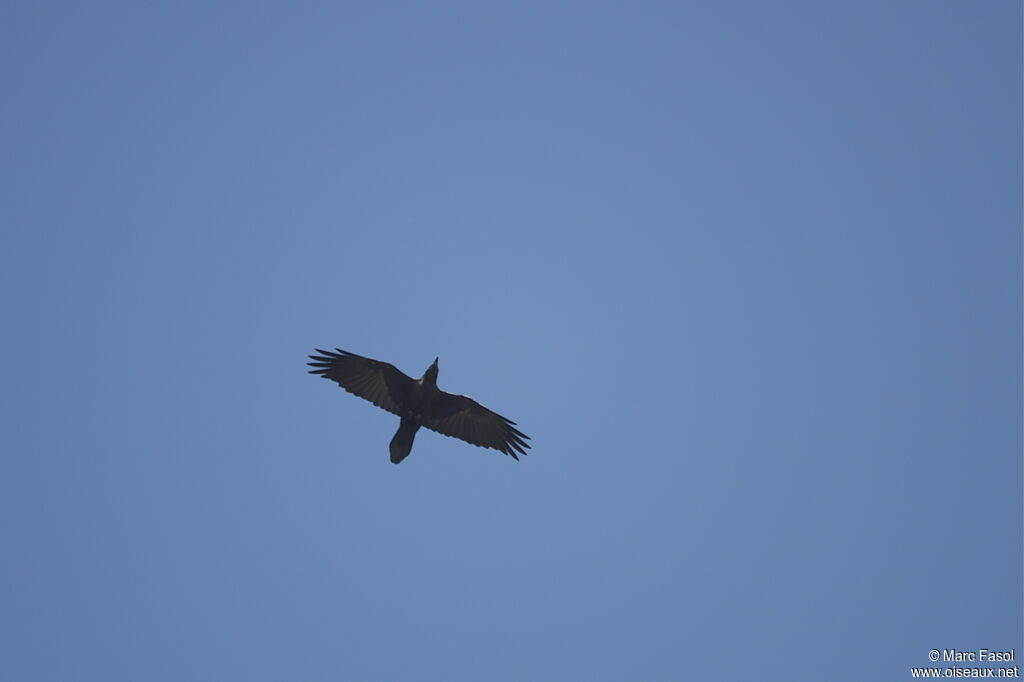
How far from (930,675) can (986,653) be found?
2639 mm

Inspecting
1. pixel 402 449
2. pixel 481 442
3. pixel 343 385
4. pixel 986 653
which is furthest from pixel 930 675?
pixel 343 385

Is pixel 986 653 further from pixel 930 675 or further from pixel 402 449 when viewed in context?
pixel 402 449

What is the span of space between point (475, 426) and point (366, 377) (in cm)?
291

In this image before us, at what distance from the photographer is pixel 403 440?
898 inches

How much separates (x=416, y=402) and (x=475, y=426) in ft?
5.72

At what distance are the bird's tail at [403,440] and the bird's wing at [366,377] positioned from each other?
0.52m

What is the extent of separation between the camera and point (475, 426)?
950 inches

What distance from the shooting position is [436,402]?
23516 mm

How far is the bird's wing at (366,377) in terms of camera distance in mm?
23516

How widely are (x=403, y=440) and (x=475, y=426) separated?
211 centimetres

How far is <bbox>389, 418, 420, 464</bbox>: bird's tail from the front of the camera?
74.1 ft

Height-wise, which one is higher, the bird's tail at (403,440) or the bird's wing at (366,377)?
the bird's wing at (366,377)

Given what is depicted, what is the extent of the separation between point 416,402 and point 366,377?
4.75ft

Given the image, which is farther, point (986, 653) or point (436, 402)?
point (986, 653)
